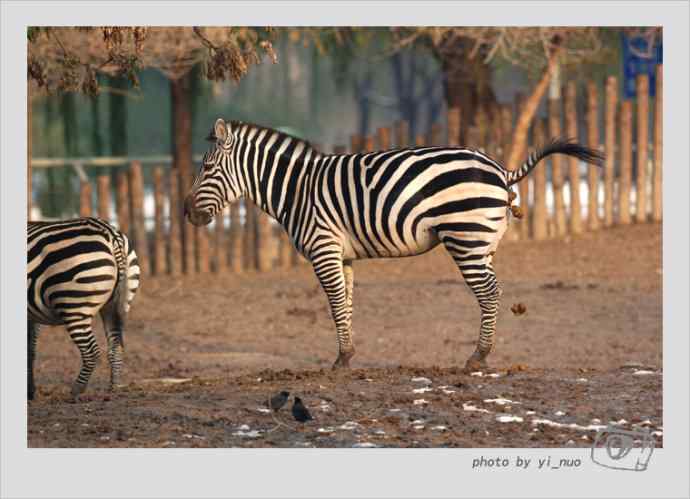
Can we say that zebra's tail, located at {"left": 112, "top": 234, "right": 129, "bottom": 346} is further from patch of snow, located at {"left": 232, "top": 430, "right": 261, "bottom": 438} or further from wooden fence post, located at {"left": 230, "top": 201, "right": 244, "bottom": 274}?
wooden fence post, located at {"left": 230, "top": 201, "right": 244, "bottom": 274}

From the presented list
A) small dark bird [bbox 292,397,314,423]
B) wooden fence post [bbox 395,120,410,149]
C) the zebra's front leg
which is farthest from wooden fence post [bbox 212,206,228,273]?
small dark bird [bbox 292,397,314,423]

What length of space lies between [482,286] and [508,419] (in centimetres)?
132

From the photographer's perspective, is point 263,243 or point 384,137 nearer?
point 263,243

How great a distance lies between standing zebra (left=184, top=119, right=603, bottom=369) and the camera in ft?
26.8

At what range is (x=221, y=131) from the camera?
8.64 metres

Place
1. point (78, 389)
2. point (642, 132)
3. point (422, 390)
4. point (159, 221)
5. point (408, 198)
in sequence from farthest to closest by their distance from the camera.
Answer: point (642, 132), point (159, 221), point (78, 389), point (408, 198), point (422, 390)

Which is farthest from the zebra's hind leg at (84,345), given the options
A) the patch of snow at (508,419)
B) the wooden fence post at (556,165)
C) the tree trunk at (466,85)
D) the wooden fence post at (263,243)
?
the tree trunk at (466,85)

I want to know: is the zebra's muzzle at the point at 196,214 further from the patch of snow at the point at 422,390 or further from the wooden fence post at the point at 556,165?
the wooden fence post at the point at 556,165

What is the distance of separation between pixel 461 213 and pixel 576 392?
4.52ft

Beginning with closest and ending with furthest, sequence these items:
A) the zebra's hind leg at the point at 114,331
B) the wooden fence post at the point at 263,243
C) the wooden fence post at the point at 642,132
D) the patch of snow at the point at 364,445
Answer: the patch of snow at the point at 364,445 < the zebra's hind leg at the point at 114,331 < the wooden fence post at the point at 263,243 < the wooden fence post at the point at 642,132

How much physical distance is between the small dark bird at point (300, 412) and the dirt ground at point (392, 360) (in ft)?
0.17

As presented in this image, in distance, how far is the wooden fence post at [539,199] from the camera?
15.9 metres

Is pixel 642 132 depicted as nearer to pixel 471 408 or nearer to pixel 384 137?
pixel 384 137

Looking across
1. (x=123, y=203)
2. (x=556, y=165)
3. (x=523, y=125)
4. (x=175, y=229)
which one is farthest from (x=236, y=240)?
(x=556, y=165)
